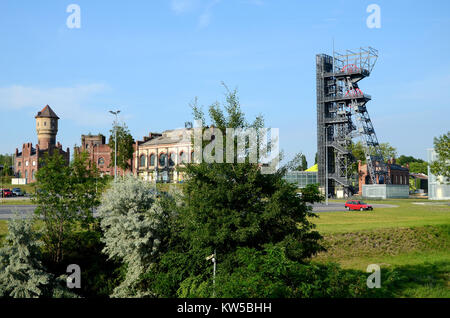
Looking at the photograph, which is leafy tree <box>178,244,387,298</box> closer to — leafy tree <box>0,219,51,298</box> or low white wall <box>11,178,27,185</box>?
leafy tree <box>0,219,51,298</box>

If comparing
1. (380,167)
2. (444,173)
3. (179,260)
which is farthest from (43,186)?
(380,167)

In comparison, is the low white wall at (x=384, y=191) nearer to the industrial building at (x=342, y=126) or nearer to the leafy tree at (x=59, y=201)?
the industrial building at (x=342, y=126)

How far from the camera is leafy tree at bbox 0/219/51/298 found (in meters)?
15.8

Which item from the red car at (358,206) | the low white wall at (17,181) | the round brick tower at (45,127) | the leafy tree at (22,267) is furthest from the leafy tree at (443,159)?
→ the round brick tower at (45,127)

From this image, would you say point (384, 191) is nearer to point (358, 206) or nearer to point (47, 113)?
point (358, 206)

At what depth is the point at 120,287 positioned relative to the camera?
17125 mm

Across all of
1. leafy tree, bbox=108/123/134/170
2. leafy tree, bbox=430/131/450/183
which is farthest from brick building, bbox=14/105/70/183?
leafy tree, bbox=430/131/450/183

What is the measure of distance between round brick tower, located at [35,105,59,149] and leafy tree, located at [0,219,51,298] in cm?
10001

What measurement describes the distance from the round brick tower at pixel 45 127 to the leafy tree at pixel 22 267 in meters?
100

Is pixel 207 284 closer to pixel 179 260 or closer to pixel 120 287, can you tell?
pixel 179 260

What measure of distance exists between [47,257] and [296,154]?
13.2 m

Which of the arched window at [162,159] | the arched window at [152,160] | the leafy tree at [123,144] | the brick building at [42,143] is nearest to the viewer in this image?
the leafy tree at [123,144]

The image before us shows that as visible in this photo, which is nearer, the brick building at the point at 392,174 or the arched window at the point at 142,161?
the brick building at the point at 392,174

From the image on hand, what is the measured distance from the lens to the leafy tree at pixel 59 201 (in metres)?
20.6
